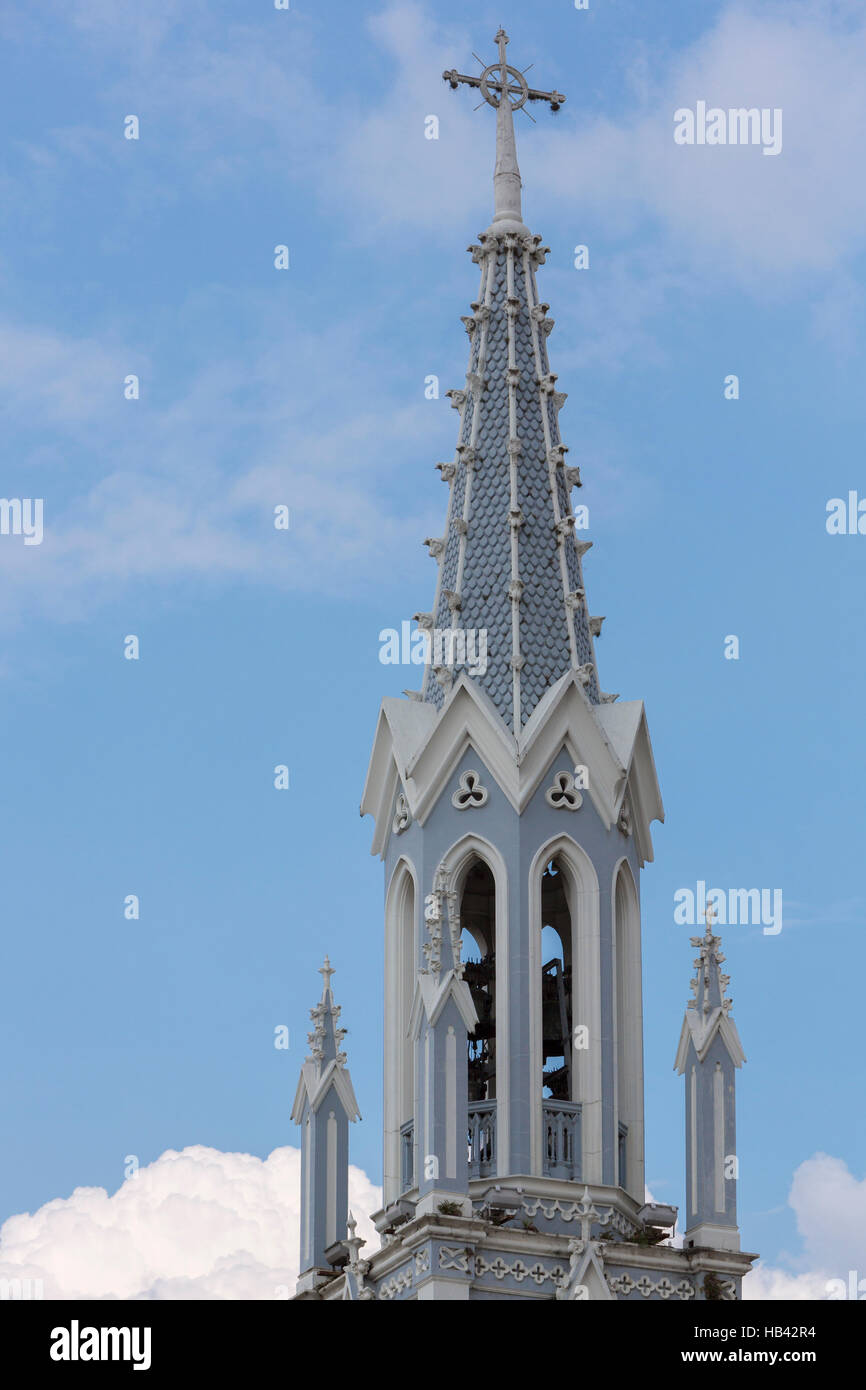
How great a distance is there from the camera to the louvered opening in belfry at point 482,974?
176ft

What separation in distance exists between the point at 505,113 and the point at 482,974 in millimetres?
17392

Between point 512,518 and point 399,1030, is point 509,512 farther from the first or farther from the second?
point 399,1030

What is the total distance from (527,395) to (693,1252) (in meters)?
16.6

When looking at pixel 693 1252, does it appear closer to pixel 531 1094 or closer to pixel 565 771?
pixel 531 1094

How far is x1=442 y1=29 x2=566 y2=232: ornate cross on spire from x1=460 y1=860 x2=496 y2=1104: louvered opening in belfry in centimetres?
1289

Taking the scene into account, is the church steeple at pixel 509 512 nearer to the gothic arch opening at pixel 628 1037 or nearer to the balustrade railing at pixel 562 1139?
the gothic arch opening at pixel 628 1037

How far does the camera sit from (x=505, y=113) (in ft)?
200

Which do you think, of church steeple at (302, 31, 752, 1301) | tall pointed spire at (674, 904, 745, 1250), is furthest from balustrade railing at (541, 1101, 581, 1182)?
tall pointed spire at (674, 904, 745, 1250)

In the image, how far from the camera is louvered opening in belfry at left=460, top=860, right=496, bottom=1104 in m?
53.6

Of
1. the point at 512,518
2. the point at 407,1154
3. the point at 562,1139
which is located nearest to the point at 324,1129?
the point at 407,1154
